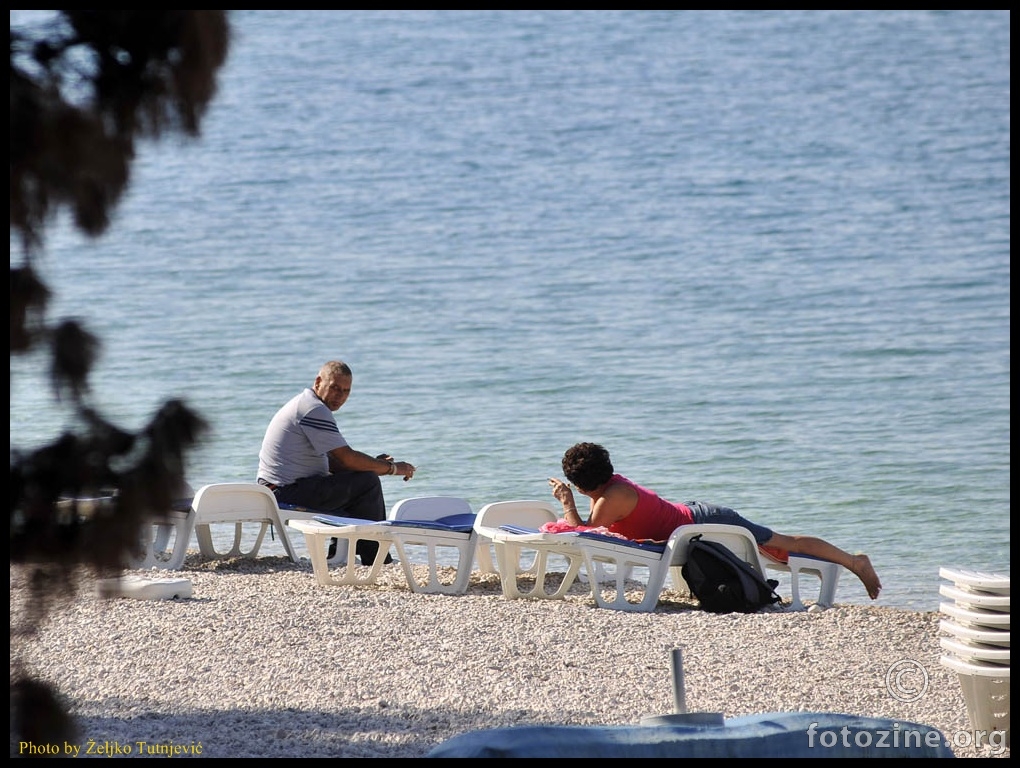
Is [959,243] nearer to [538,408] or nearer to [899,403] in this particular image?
[899,403]

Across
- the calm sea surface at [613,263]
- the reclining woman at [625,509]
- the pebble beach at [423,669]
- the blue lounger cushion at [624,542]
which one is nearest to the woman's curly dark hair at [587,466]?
the reclining woman at [625,509]

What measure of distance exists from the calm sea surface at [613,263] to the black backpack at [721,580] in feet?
4.73

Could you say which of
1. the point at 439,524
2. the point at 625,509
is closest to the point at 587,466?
the point at 625,509

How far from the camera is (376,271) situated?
25094 millimetres

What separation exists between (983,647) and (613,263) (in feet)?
68.7

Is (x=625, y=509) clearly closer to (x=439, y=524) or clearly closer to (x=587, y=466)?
(x=587, y=466)

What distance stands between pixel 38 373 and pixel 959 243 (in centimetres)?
2413

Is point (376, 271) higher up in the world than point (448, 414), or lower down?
higher up

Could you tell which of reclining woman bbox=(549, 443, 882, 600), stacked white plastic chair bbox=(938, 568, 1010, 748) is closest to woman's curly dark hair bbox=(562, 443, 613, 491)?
reclining woman bbox=(549, 443, 882, 600)

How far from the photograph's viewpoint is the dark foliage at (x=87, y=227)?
253 cm

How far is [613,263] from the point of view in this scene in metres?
25.0

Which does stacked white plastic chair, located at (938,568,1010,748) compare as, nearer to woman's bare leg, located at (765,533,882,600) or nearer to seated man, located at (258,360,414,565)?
woman's bare leg, located at (765,533,882,600)

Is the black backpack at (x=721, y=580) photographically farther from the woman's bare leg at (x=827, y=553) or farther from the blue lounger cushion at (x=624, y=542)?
the woman's bare leg at (x=827, y=553)
